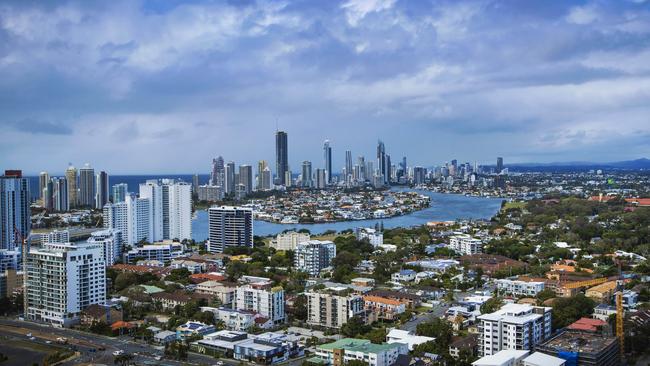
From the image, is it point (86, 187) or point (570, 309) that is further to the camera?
point (86, 187)

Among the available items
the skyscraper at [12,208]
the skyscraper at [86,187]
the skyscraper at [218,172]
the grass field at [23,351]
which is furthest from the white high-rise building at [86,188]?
the grass field at [23,351]

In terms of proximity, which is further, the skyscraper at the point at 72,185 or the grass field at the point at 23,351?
the skyscraper at the point at 72,185

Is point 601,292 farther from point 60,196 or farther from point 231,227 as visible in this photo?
point 60,196

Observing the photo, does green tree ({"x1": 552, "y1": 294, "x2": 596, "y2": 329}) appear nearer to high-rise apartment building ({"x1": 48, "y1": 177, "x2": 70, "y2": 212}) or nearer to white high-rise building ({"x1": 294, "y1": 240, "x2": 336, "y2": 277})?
white high-rise building ({"x1": 294, "y1": 240, "x2": 336, "y2": 277})

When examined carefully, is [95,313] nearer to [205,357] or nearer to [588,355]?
[205,357]

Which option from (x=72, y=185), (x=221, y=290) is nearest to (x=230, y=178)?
(x=72, y=185)

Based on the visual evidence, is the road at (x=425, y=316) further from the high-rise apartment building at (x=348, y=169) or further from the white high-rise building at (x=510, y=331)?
the high-rise apartment building at (x=348, y=169)

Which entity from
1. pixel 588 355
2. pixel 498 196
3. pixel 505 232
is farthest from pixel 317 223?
pixel 588 355
